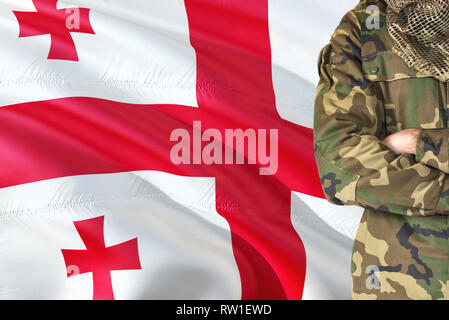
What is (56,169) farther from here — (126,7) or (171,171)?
(126,7)

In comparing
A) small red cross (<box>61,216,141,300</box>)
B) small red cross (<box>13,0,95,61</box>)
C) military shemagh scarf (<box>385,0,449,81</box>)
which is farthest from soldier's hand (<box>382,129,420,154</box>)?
small red cross (<box>13,0,95,61</box>)

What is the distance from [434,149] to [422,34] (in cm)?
30

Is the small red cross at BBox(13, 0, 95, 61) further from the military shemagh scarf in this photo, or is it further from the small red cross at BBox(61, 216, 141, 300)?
the military shemagh scarf

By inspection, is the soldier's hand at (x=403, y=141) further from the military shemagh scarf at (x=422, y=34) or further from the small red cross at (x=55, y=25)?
the small red cross at (x=55, y=25)

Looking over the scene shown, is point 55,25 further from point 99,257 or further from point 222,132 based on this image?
point 99,257

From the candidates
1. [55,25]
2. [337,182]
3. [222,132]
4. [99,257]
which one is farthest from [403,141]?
[55,25]

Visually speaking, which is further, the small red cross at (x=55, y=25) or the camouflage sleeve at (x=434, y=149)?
the small red cross at (x=55, y=25)

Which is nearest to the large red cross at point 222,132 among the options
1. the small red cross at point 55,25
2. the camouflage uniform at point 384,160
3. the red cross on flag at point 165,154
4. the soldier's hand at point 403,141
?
the red cross on flag at point 165,154

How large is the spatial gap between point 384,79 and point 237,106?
642 millimetres

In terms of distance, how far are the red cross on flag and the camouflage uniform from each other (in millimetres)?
546

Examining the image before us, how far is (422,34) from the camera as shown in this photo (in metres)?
1.42

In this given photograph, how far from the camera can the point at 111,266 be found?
1.81 metres

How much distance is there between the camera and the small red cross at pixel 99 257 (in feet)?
5.83

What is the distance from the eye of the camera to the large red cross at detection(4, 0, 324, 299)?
1808 millimetres
